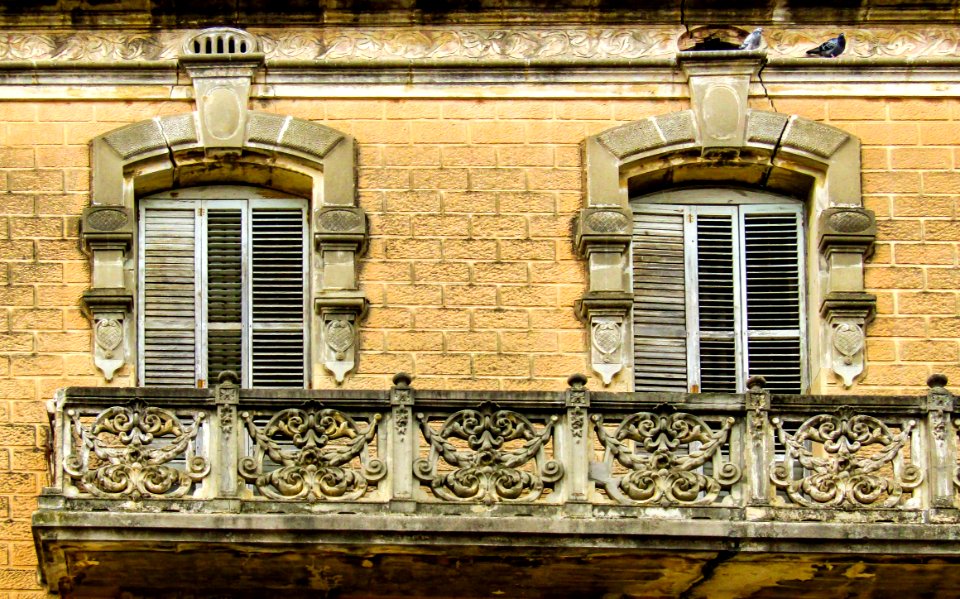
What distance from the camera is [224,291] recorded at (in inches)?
952

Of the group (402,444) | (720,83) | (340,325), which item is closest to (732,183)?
(720,83)

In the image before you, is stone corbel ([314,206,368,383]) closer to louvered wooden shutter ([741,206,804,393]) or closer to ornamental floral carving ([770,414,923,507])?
louvered wooden shutter ([741,206,804,393])

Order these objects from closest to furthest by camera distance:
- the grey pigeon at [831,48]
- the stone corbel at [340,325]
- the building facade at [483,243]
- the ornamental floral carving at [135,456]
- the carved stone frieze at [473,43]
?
the ornamental floral carving at [135,456], the building facade at [483,243], the stone corbel at [340,325], the grey pigeon at [831,48], the carved stone frieze at [473,43]

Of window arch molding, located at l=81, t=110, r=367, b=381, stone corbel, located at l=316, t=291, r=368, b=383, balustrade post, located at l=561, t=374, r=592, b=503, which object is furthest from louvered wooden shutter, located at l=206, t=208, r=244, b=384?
balustrade post, located at l=561, t=374, r=592, b=503

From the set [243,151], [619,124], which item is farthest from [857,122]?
[243,151]

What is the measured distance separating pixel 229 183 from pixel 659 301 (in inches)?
139

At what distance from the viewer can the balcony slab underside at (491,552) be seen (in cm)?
2136

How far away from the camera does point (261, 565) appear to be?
21.9m

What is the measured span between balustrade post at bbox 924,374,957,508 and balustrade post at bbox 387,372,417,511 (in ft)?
11.9

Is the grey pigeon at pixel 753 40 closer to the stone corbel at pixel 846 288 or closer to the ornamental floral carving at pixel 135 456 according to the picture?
the stone corbel at pixel 846 288

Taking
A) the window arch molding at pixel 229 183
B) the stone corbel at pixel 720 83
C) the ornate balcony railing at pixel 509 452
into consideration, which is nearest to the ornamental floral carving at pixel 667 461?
the ornate balcony railing at pixel 509 452

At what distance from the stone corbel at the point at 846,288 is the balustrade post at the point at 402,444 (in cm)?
366

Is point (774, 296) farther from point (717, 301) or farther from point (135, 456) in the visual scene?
point (135, 456)

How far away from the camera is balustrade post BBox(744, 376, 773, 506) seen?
21625 mm
